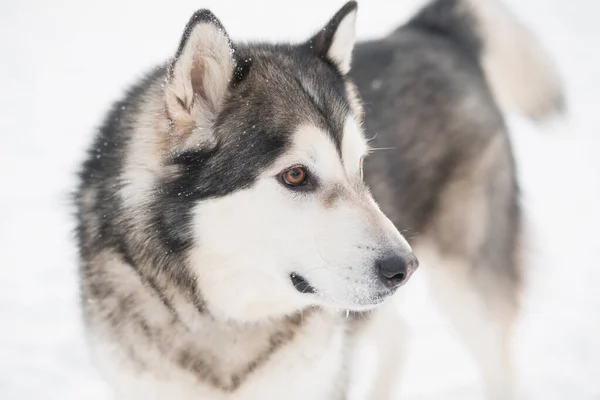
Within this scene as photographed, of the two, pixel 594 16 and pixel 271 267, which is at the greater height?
pixel 271 267

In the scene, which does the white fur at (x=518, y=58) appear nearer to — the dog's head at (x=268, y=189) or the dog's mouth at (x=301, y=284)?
the dog's head at (x=268, y=189)

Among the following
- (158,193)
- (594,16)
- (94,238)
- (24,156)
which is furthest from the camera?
(594,16)

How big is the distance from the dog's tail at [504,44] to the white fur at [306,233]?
1.80 metres

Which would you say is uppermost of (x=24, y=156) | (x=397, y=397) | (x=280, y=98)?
(x=24, y=156)

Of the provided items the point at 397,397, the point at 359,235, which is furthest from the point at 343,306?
the point at 397,397

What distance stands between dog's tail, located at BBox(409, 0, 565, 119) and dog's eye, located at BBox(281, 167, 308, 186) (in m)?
1.88

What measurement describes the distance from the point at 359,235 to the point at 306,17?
7688 millimetres

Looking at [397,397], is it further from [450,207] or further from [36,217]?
[36,217]

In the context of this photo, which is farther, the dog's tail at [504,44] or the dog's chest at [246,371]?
the dog's tail at [504,44]

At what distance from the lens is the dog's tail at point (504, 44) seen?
341cm

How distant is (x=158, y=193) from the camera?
2.00 meters

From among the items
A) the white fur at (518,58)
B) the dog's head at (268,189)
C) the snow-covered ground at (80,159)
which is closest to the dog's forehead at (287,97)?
the dog's head at (268,189)

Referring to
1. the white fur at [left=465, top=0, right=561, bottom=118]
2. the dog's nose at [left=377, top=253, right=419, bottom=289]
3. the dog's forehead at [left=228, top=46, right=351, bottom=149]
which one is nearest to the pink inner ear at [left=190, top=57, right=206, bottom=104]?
the dog's forehead at [left=228, top=46, right=351, bottom=149]

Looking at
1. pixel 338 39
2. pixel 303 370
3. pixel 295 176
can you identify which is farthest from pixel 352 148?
pixel 303 370
